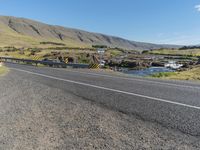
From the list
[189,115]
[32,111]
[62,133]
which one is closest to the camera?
[62,133]

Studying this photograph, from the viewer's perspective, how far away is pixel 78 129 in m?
6.71

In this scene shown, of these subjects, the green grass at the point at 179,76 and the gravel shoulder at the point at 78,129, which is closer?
the gravel shoulder at the point at 78,129

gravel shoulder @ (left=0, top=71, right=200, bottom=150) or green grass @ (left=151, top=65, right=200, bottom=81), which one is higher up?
gravel shoulder @ (left=0, top=71, right=200, bottom=150)

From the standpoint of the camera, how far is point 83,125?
23.1 ft

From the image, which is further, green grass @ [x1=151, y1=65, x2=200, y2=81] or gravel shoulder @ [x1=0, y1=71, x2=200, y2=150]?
green grass @ [x1=151, y1=65, x2=200, y2=81]

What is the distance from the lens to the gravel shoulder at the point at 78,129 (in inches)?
221

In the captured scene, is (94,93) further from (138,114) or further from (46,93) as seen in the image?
(138,114)

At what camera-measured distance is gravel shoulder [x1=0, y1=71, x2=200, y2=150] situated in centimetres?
560

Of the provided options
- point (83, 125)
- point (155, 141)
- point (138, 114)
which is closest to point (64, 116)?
point (83, 125)

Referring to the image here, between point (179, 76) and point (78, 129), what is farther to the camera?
point (179, 76)

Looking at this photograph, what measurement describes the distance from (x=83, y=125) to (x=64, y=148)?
5.21 ft

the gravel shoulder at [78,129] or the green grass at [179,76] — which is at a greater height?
the gravel shoulder at [78,129]

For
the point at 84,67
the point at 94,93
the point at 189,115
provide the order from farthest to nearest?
the point at 84,67 < the point at 94,93 < the point at 189,115

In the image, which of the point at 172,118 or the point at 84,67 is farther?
the point at 84,67
